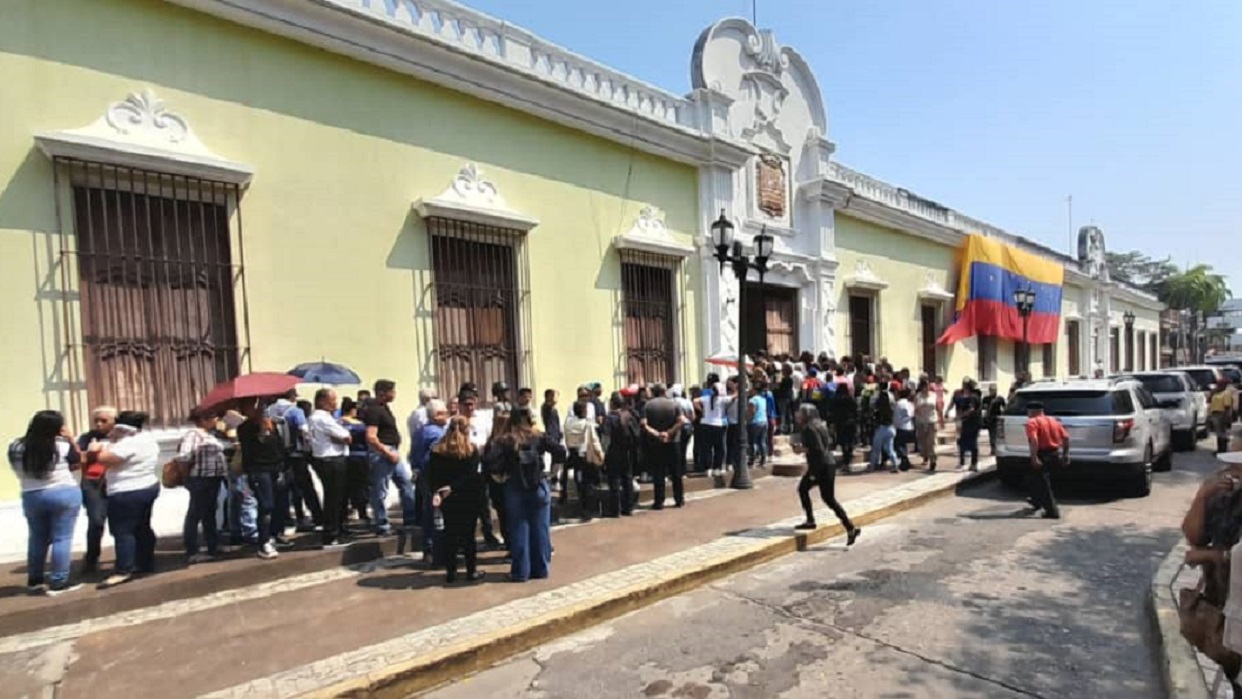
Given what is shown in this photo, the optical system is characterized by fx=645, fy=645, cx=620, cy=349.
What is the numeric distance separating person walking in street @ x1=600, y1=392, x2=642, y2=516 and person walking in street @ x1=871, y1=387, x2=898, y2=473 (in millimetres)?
5323

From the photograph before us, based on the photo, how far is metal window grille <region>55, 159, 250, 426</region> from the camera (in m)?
6.65

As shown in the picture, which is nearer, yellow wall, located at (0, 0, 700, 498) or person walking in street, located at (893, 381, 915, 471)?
yellow wall, located at (0, 0, 700, 498)

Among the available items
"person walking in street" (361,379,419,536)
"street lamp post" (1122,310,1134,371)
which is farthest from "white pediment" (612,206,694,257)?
"street lamp post" (1122,310,1134,371)

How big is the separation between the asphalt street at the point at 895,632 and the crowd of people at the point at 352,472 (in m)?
1.19

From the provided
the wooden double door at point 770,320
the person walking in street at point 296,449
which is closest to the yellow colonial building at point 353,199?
the wooden double door at point 770,320

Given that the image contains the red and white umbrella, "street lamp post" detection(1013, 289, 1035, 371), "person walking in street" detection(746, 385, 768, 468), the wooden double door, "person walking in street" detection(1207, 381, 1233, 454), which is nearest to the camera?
"person walking in street" detection(746, 385, 768, 468)

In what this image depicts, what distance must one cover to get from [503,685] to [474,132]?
7.88 metres

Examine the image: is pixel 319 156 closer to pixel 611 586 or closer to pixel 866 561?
pixel 611 586

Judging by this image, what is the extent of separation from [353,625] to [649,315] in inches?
330

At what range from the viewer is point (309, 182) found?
318 inches

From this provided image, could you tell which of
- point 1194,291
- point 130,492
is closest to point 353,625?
point 130,492

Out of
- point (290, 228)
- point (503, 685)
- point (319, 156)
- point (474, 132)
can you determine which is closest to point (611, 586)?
point (503, 685)

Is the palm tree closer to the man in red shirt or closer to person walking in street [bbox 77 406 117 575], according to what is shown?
the man in red shirt

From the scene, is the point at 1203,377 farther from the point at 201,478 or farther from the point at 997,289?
the point at 201,478
